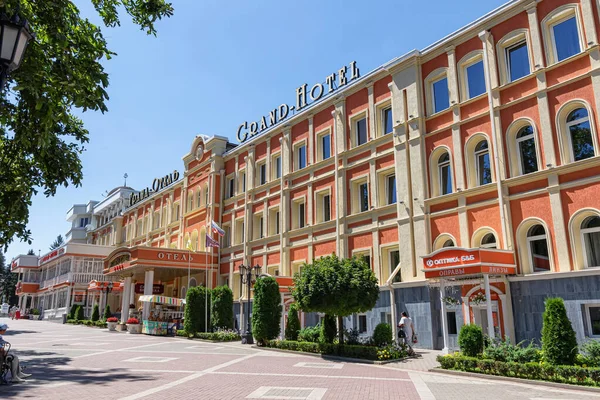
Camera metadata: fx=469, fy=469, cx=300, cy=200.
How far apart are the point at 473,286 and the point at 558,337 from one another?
6.09 meters

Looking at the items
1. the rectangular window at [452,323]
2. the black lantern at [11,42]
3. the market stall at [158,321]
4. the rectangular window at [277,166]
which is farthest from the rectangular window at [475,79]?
the market stall at [158,321]

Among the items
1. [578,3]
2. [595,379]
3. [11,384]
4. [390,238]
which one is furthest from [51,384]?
[578,3]

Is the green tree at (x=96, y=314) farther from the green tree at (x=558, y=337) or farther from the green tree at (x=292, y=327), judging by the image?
the green tree at (x=558, y=337)

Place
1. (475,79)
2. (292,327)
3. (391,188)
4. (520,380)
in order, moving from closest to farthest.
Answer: (520,380) < (475,79) < (292,327) < (391,188)

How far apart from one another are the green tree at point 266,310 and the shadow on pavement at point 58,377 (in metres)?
8.91

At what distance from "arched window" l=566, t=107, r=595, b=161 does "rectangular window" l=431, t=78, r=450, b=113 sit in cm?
582

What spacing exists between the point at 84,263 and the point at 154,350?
36.1 metres

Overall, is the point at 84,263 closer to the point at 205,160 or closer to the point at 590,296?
the point at 205,160

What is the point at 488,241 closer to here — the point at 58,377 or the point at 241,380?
the point at 241,380

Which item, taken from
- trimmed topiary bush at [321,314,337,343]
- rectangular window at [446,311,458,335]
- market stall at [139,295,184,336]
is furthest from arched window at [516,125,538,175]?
market stall at [139,295,184,336]

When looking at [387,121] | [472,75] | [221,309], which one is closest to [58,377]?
[221,309]

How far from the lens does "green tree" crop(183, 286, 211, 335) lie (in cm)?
2980

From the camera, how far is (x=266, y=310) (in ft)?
76.3

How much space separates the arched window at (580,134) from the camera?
1705 cm
